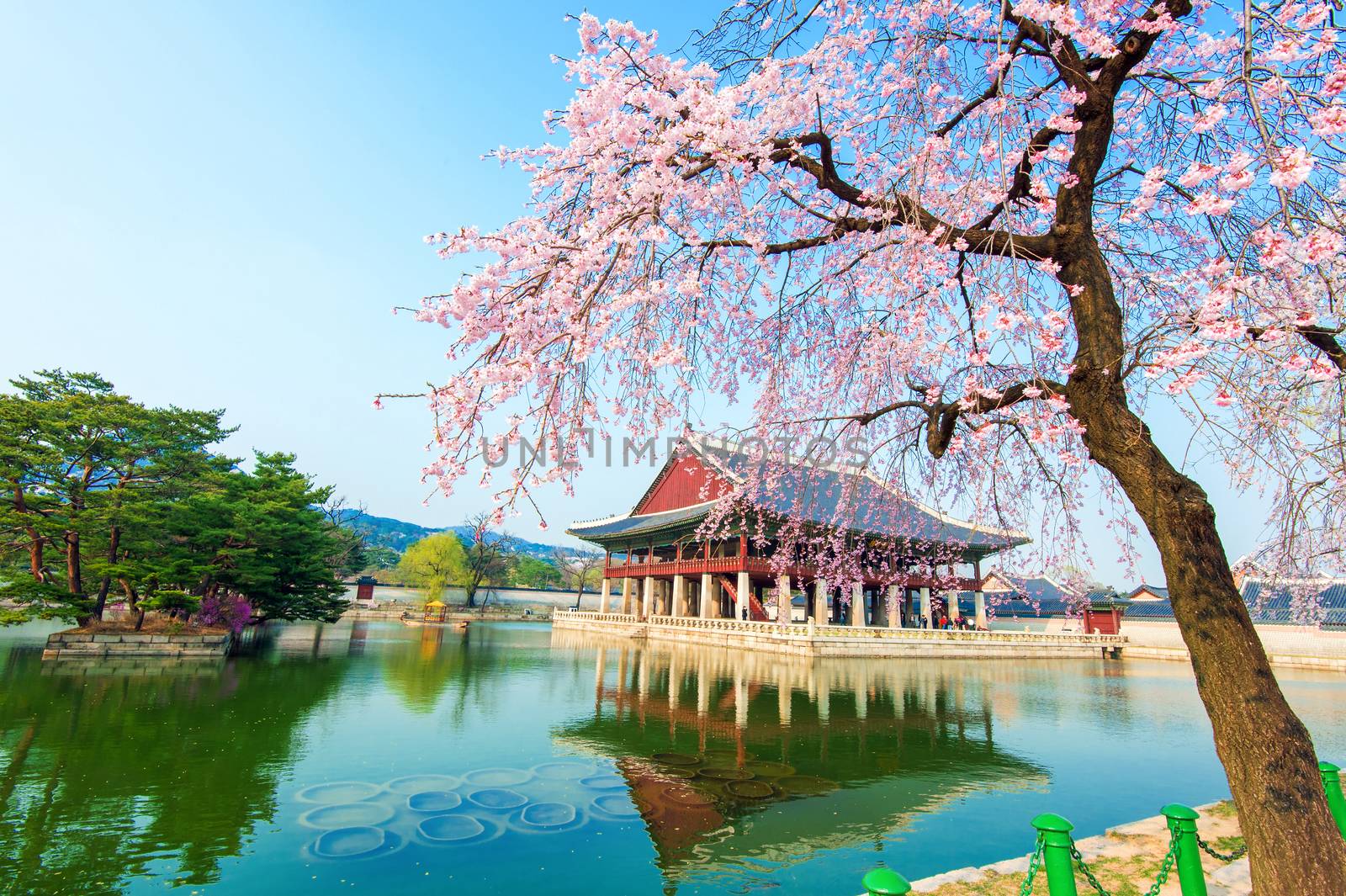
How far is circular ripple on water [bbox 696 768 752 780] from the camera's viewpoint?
782 cm

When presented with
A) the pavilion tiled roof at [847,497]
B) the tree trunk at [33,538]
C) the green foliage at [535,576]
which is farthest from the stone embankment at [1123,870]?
the green foliage at [535,576]

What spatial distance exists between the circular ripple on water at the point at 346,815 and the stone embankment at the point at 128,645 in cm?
1479

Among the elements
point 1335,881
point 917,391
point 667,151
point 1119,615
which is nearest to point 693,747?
point 917,391

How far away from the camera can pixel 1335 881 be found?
3105 mm

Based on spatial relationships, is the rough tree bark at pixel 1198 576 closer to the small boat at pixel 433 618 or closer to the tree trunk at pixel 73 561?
the tree trunk at pixel 73 561

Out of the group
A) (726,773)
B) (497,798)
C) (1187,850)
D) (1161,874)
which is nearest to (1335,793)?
(1187,850)

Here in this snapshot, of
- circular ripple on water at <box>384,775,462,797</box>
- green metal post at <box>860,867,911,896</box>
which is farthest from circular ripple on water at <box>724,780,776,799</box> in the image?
green metal post at <box>860,867,911,896</box>

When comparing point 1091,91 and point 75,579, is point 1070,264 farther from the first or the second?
point 75,579

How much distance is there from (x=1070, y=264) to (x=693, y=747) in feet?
24.7

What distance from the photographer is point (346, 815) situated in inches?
249

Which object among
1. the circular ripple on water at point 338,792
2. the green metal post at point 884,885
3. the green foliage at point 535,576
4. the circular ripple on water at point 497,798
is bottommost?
the circular ripple on water at point 338,792

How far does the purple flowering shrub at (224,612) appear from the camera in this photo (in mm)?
20453

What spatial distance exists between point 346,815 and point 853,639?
20829 millimetres

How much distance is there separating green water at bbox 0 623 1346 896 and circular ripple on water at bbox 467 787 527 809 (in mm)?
48
